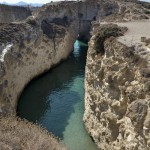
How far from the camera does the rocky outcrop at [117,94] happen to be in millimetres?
19109

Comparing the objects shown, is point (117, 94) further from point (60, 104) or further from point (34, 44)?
point (34, 44)

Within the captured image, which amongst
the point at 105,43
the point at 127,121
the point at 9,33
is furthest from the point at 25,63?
the point at 127,121

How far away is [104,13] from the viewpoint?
65750mm

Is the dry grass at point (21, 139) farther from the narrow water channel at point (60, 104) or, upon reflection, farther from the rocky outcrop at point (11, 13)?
the rocky outcrop at point (11, 13)

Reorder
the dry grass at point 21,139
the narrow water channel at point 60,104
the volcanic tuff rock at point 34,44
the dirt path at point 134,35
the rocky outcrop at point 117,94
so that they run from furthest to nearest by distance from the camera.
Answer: the volcanic tuff rock at point 34,44 → the narrow water channel at point 60,104 → the dirt path at point 134,35 → the rocky outcrop at point 117,94 → the dry grass at point 21,139

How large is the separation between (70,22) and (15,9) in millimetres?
23212

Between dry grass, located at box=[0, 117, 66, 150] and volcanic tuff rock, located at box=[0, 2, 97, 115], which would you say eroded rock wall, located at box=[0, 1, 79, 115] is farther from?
dry grass, located at box=[0, 117, 66, 150]

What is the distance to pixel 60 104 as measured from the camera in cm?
3472

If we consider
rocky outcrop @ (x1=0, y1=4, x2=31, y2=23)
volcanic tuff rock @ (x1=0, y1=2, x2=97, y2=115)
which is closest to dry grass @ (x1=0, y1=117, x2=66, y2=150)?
volcanic tuff rock @ (x1=0, y1=2, x2=97, y2=115)

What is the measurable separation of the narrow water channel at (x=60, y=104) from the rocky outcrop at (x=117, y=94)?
150 centimetres

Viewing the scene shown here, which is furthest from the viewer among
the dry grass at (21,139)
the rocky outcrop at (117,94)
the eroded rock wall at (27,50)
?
the eroded rock wall at (27,50)

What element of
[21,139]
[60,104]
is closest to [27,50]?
[60,104]

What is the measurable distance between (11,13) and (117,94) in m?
60.3

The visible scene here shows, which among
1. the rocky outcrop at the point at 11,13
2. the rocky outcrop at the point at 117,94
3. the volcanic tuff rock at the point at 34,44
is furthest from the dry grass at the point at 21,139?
the rocky outcrop at the point at 11,13
